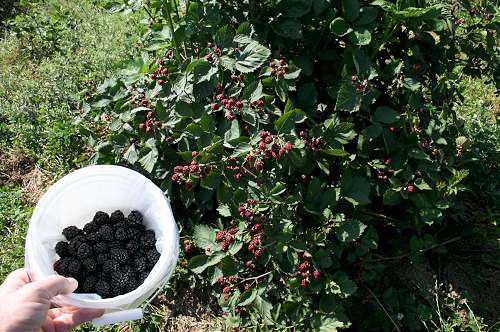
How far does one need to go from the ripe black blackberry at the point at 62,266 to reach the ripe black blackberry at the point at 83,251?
5cm

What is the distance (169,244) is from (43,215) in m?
0.53

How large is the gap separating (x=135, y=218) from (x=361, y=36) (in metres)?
1.20

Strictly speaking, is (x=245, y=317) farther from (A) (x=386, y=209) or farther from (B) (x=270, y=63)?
(B) (x=270, y=63)

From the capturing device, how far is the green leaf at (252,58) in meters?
1.99

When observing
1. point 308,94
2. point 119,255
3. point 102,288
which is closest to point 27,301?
point 102,288

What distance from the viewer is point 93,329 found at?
2.48 meters

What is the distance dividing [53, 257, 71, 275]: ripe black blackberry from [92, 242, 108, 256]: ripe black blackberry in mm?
107

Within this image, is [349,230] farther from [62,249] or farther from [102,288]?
[62,249]

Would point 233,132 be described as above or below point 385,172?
above

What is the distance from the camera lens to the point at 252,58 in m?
2.01

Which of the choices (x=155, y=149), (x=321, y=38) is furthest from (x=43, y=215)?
(x=321, y=38)

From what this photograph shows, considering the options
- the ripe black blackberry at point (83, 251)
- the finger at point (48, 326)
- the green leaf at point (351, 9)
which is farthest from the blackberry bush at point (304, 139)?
the finger at point (48, 326)

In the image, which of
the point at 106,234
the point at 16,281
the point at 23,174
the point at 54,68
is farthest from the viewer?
the point at 54,68

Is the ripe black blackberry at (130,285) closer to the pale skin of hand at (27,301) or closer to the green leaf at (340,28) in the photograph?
the pale skin of hand at (27,301)
